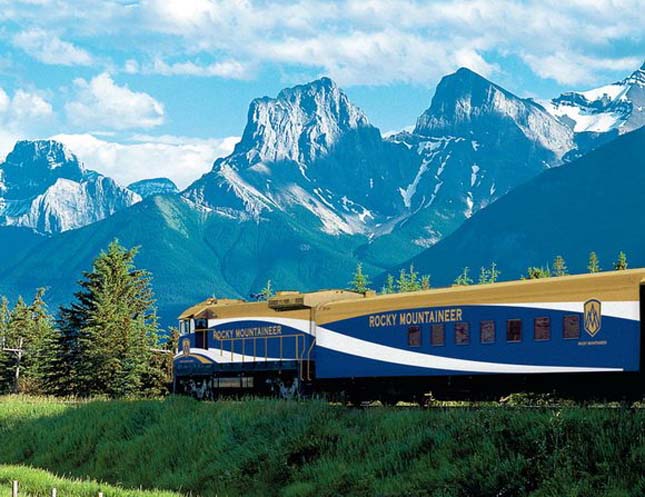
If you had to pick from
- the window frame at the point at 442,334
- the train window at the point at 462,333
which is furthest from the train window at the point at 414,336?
the train window at the point at 462,333

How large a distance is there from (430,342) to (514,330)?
14.2 feet

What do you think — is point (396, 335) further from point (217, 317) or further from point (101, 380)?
point (101, 380)

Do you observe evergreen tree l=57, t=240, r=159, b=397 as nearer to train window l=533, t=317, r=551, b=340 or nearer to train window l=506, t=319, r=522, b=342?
train window l=506, t=319, r=522, b=342

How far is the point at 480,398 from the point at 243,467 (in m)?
9.20

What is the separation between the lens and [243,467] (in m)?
34.0

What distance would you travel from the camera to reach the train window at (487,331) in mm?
36094

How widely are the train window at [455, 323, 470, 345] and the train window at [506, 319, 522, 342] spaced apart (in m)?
1.97

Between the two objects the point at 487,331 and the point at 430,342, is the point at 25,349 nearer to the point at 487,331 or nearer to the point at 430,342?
the point at 430,342

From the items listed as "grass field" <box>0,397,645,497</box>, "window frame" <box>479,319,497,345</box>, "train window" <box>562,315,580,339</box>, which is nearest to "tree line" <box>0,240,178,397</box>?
"grass field" <box>0,397,645,497</box>

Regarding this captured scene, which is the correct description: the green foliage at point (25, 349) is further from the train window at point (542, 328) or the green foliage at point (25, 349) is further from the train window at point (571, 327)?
the train window at point (571, 327)

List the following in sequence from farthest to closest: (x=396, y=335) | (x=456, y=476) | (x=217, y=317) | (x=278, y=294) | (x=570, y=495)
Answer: (x=217, y=317) < (x=278, y=294) < (x=396, y=335) < (x=456, y=476) < (x=570, y=495)

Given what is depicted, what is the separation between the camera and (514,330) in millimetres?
35250

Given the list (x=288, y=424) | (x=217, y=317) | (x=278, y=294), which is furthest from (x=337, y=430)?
(x=217, y=317)

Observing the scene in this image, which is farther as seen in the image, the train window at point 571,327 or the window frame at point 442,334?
the window frame at point 442,334
